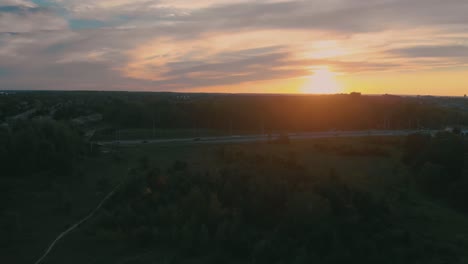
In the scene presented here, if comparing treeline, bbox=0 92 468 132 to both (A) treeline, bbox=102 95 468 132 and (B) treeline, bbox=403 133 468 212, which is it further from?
(B) treeline, bbox=403 133 468 212

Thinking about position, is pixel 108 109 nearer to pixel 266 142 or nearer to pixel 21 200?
pixel 266 142

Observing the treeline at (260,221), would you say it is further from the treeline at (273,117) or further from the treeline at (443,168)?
the treeline at (273,117)

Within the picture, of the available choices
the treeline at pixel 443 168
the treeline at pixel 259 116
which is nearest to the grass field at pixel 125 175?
the treeline at pixel 443 168

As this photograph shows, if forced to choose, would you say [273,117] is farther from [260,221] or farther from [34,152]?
[260,221]

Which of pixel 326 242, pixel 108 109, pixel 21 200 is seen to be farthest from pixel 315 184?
pixel 108 109

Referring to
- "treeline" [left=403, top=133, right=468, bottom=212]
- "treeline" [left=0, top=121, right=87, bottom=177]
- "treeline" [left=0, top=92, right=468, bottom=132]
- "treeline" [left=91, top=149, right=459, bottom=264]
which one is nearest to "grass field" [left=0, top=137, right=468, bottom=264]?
"treeline" [left=91, top=149, right=459, bottom=264]

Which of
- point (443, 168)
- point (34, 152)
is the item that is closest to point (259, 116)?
A: point (443, 168)
